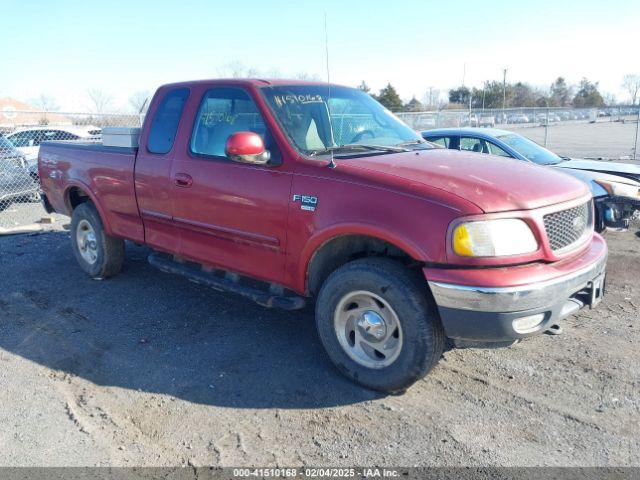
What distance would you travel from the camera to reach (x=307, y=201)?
3.64 meters

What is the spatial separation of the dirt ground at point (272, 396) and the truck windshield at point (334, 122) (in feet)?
5.29

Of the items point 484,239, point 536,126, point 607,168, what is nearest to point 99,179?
point 484,239

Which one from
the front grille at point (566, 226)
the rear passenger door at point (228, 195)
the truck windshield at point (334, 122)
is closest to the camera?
the front grille at point (566, 226)

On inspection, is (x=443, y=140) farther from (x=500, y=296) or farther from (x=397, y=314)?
(x=500, y=296)

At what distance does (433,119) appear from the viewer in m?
23.9

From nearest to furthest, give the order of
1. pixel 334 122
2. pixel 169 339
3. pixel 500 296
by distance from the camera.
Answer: pixel 500 296 → pixel 334 122 → pixel 169 339

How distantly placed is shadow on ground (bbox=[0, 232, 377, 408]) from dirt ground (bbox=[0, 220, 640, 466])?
2 cm

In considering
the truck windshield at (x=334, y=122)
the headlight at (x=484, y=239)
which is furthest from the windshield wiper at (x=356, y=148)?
the headlight at (x=484, y=239)

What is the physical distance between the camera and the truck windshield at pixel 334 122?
4.02m

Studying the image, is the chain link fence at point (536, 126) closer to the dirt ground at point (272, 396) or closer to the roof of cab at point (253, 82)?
the roof of cab at point (253, 82)

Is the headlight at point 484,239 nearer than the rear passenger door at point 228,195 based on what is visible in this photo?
Yes

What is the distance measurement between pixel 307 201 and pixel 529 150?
5.92 meters

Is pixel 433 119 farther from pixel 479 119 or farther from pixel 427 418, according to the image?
pixel 427 418

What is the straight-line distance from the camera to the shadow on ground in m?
3.67
